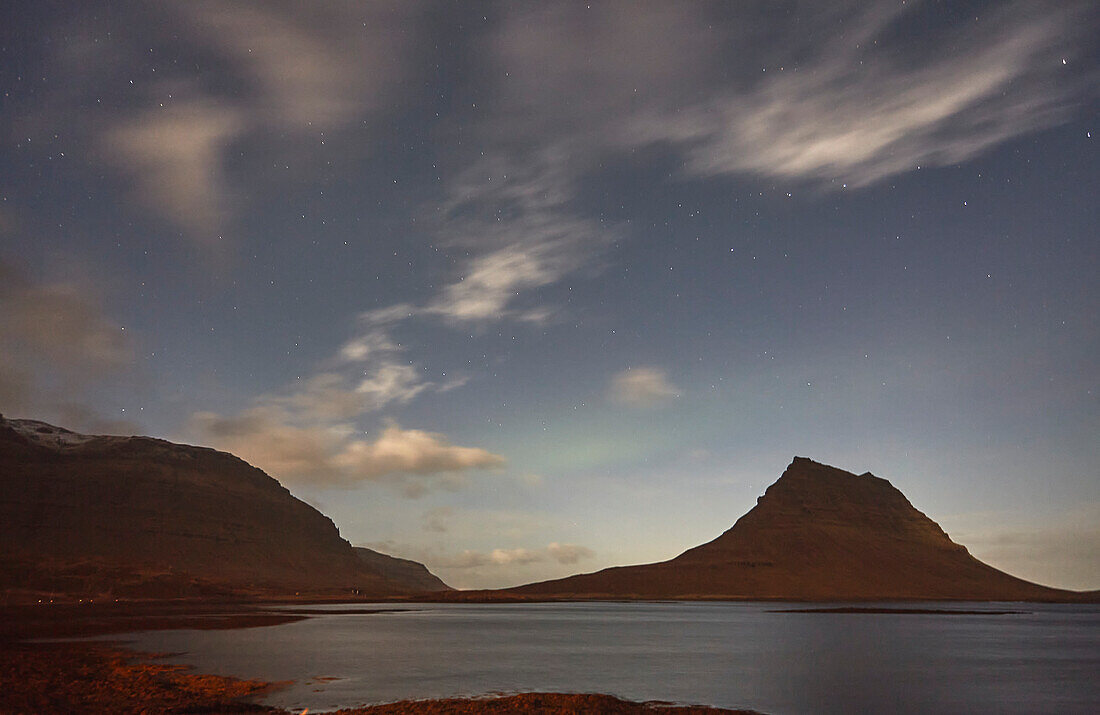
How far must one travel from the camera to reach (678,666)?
55.6 meters

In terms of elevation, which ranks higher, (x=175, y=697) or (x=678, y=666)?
(x=175, y=697)

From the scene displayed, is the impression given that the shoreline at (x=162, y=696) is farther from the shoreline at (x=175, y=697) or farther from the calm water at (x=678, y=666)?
the calm water at (x=678, y=666)

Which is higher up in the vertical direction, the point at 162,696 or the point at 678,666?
the point at 162,696

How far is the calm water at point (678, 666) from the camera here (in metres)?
40.7

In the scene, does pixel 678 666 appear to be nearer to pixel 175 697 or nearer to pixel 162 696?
pixel 175 697

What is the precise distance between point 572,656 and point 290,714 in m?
35.7

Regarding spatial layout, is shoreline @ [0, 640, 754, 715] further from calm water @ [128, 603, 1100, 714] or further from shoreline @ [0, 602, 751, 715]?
calm water @ [128, 603, 1100, 714]

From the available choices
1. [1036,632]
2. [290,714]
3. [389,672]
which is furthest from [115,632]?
[1036,632]

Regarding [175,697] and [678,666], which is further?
[678,666]

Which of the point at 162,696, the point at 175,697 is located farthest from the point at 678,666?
the point at 162,696

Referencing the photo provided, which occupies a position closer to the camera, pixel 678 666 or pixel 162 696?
pixel 162 696

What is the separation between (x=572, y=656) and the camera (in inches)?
2491

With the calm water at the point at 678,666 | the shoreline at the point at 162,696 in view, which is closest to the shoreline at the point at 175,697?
the shoreline at the point at 162,696

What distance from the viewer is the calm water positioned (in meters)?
40.7
